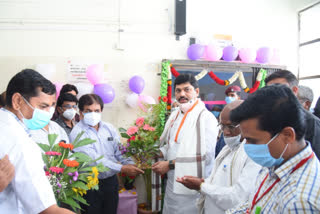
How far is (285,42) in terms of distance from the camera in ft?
16.0

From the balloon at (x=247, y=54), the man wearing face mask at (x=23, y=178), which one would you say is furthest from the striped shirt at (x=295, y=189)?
the balloon at (x=247, y=54)

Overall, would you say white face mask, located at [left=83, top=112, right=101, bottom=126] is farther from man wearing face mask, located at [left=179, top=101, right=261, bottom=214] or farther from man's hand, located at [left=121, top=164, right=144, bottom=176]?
man wearing face mask, located at [left=179, top=101, right=261, bottom=214]

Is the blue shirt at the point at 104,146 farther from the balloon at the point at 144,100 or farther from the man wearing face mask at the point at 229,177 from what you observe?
the balloon at the point at 144,100

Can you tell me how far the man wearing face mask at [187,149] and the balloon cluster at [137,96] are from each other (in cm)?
125

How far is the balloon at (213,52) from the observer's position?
4184mm

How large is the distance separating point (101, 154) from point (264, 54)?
3505 mm

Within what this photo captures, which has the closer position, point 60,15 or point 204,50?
point 60,15

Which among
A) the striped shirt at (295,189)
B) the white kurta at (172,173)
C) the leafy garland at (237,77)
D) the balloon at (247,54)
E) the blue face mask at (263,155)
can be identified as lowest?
the white kurta at (172,173)

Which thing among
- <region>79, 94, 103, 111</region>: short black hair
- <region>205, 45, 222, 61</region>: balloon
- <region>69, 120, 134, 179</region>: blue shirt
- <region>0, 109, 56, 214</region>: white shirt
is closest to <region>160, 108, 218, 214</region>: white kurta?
<region>69, 120, 134, 179</region>: blue shirt

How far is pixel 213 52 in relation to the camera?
4.18 meters

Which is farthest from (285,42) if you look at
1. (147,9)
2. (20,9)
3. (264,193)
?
(20,9)

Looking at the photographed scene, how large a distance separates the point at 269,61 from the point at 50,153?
443 cm

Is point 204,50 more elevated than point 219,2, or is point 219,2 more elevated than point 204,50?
point 219,2

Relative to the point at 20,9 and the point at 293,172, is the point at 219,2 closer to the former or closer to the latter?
the point at 20,9
